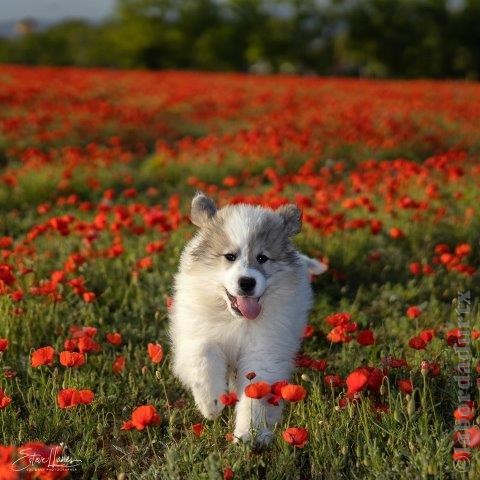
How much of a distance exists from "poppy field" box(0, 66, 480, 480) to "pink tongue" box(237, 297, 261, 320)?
36cm

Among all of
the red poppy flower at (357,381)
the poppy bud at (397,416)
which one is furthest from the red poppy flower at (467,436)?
the red poppy flower at (357,381)

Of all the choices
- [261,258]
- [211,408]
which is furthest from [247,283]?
[211,408]

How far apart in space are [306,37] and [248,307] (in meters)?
48.9

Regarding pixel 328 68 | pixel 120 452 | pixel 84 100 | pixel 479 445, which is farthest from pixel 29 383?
pixel 328 68

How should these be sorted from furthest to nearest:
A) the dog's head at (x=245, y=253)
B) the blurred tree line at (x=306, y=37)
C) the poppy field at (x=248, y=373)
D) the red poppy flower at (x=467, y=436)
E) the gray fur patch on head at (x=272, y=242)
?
the blurred tree line at (x=306, y=37)
the gray fur patch on head at (x=272, y=242)
the dog's head at (x=245, y=253)
the poppy field at (x=248, y=373)
the red poppy flower at (x=467, y=436)

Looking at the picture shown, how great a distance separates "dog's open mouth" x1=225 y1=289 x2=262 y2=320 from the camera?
327 centimetres

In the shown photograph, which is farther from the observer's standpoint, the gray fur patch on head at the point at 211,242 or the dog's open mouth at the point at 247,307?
the gray fur patch on head at the point at 211,242

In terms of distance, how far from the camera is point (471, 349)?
384 cm

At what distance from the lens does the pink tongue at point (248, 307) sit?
3268 mm

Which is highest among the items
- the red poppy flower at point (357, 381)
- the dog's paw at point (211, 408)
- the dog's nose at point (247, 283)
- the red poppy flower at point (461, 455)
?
the dog's nose at point (247, 283)

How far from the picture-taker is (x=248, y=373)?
3062mm

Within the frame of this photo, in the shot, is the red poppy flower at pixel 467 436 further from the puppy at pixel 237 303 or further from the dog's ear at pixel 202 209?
the dog's ear at pixel 202 209

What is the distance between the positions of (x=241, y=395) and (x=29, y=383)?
124 centimetres

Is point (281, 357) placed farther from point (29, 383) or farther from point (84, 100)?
point (84, 100)
